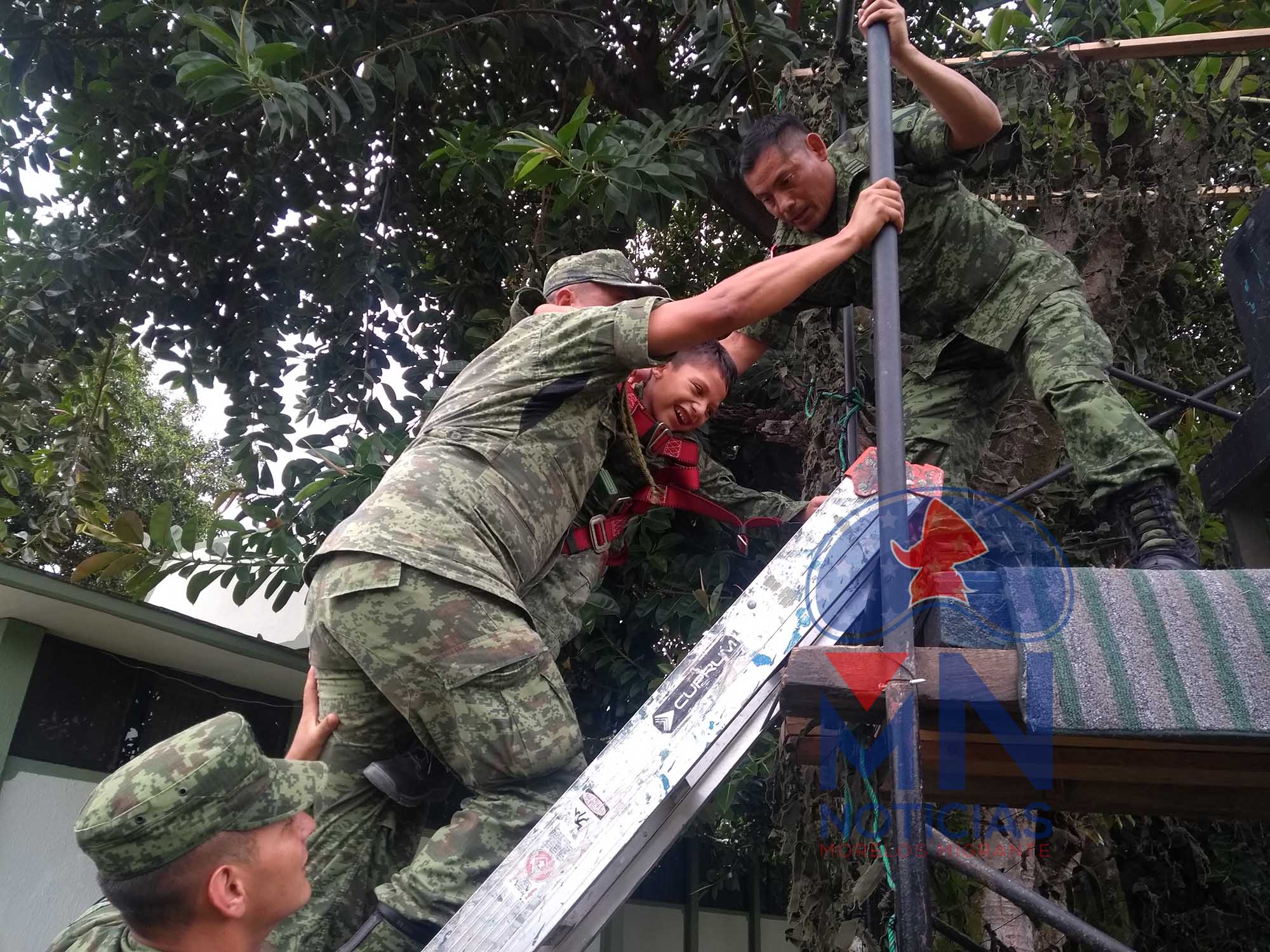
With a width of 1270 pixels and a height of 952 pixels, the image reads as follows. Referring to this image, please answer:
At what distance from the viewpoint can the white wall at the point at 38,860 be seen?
4.55m

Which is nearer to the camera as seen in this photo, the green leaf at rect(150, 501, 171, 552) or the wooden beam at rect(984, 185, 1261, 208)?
the green leaf at rect(150, 501, 171, 552)

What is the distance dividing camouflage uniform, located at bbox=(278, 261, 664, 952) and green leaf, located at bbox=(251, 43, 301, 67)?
197 cm

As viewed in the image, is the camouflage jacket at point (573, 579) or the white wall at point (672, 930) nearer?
the camouflage jacket at point (573, 579)

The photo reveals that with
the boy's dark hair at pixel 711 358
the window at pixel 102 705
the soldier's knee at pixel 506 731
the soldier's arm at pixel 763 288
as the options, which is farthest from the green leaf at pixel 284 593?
the soldier's arm at pixel 763 288

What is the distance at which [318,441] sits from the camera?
5.04 metres

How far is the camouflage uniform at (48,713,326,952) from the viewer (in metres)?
1.51

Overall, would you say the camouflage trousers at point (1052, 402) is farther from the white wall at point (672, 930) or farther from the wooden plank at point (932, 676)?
the white wall at point (672, 930)

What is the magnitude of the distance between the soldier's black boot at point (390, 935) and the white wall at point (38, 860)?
11.6 feet

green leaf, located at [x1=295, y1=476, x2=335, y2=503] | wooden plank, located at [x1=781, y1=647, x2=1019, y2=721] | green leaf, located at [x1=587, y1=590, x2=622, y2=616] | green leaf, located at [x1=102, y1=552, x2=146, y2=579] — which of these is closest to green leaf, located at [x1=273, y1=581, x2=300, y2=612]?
green leaf, located at [x1=295, y1=476, x2=335, y2=503]

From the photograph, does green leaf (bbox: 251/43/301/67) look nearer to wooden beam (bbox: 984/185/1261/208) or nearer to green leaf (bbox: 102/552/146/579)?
green leaf (bbox: 102/552/146/579)

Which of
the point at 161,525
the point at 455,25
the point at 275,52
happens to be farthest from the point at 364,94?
the point at 161,525

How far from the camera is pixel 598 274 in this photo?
2.49m

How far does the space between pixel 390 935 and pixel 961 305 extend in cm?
207

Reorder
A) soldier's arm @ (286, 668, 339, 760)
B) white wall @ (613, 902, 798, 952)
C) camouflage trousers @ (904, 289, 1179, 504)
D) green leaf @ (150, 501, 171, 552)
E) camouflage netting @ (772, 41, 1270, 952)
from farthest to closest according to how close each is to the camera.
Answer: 1. white wall @ (613, 902, 798, 952)
2. green leaf @ (150, 501, 171, 552)
3. camouflage netting @ (772, 41, 1270, 952)
4. camouflage trousers @ (904, 289, 1179, 504)
5. soldier's arm @ (286, 668, 339, 760)
